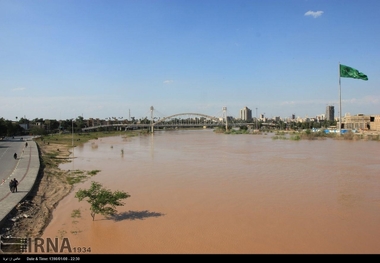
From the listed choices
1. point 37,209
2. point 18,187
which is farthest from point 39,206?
point 18,187

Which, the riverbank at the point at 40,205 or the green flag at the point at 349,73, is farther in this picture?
the green flag at the point at 349,73

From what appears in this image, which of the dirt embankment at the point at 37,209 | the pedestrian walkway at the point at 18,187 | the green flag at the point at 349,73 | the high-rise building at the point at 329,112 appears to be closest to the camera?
the dirt embankment at the point at 37,209

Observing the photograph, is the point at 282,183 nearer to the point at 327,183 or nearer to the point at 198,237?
the point at 327,183

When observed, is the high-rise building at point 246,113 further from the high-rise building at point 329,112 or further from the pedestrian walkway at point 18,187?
the pedestrian walkway at point 18,187

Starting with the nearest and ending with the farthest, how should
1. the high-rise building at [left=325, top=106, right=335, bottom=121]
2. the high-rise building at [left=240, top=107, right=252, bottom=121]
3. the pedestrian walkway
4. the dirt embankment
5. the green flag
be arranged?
1. the dirt embankment
2. the pedestrian walkway
3. the green flag
4. the high-rise building at [left=325, top=106, right=335, bottom=121]
5. the high-rise building at [left=240, top=107, right=252, bottom=121]

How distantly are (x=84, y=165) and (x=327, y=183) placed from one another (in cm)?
987

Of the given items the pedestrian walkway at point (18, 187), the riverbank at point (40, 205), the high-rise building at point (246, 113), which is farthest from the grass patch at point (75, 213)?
the high-rise building at point (246, 113)

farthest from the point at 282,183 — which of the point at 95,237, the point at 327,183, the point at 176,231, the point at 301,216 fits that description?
the point at 95,237

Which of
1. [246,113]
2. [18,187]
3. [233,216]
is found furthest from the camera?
[246,113]

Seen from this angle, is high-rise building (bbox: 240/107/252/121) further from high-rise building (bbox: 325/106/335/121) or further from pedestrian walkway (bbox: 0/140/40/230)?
pedestrian walkway (bbox: 0/140/40/230)

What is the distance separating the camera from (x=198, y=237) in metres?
4.86

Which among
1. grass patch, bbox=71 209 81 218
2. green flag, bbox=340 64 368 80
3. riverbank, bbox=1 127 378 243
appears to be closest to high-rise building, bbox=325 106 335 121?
green flag, bbox=340 64 368 80

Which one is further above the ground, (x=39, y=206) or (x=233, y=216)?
(x=39, y=206)

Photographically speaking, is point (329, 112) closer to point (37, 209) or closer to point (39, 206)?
point (39, 206)
